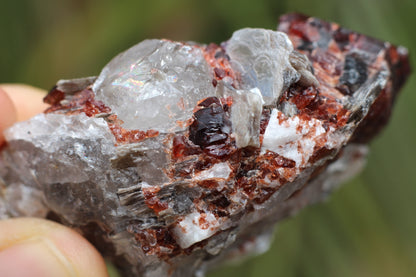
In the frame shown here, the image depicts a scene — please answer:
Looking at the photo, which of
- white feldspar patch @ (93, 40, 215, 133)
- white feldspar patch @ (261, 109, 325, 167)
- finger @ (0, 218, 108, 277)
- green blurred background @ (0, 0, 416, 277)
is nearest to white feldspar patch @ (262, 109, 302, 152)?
white feldspar patch @ (261, 109, 325, 167)

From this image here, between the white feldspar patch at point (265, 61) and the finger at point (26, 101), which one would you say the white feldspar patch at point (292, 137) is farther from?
the finger at point (26, 101)

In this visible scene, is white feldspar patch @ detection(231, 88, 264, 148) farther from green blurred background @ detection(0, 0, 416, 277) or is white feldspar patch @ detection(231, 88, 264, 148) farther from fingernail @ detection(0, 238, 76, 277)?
green blurred background @ detection(0, 0, 416, 277)

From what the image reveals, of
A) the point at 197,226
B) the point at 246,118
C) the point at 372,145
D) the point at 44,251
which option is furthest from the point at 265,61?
the point at 372,145

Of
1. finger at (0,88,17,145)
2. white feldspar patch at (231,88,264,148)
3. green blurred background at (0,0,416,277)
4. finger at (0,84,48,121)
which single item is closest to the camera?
white feldspar patch at (231,88,264,148)

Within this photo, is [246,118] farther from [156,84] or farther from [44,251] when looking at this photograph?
[44,251]

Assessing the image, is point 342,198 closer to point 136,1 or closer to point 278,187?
point 278,187

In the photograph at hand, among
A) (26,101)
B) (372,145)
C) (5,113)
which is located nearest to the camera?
(5,113)
